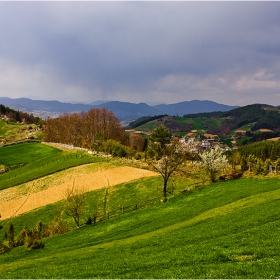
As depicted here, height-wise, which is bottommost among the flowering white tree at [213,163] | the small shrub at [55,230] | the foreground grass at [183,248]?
the small shrub at [55,230]

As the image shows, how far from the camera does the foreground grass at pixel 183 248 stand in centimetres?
1305

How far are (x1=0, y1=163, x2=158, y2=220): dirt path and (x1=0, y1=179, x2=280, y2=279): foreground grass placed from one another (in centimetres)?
2404

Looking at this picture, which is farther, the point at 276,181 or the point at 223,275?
the point at 276,181

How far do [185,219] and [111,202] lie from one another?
74.2 feet

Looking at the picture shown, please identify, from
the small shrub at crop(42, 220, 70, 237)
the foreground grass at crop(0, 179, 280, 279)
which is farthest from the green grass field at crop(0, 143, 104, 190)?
the foreground grass at crop(0, 179, 280, 279)

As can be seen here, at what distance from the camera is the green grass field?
73625 millimetres

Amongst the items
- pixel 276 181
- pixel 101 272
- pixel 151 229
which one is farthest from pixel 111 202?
pixel 101 272

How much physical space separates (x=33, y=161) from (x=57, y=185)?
4059 centimetres

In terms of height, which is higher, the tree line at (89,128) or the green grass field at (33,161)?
the tree line at (89,128)

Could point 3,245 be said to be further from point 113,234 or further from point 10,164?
point 10,164

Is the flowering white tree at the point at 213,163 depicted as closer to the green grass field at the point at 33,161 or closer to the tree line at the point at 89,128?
the green grass field at the point at 33,161

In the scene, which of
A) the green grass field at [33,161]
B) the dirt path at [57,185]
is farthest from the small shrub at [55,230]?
the green grass field at [33,161]

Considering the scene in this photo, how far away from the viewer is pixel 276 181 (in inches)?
1439

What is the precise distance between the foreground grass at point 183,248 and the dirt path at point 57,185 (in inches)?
947
